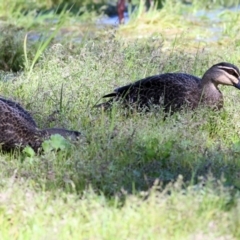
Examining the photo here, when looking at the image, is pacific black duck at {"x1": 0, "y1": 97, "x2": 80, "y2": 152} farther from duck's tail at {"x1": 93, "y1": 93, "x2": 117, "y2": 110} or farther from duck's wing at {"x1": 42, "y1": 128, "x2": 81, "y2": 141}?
duck's tail at {"x1": 93, "y1": 93, "x2": 117, "y2": 110}

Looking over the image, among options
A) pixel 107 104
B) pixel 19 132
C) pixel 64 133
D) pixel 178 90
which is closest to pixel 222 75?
pixel 178 90

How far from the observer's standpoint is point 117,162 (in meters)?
6.24

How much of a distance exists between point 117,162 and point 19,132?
37.9 inches

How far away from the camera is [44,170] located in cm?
611

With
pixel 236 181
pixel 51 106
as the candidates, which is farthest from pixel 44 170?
pixel 51 106

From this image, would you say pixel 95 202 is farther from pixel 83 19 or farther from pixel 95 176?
pixel 83 19

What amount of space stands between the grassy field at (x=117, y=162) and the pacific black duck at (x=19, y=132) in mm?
114

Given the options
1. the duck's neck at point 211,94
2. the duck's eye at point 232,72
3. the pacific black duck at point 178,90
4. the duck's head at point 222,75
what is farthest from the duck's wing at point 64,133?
the duck's eye at point 232,72

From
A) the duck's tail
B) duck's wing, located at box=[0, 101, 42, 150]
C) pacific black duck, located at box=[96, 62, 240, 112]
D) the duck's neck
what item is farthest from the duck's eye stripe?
duck's wing, located at box=[0, 101, 42, 150]

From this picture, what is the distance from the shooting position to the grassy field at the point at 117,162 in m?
5.01

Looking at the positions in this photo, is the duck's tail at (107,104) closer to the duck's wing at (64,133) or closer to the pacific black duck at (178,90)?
the pacific black duck at (178,90)

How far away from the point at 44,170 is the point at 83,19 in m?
7.44

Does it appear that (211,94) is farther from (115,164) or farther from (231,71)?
(115,164)

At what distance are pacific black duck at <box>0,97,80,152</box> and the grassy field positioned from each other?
0.37 ft
